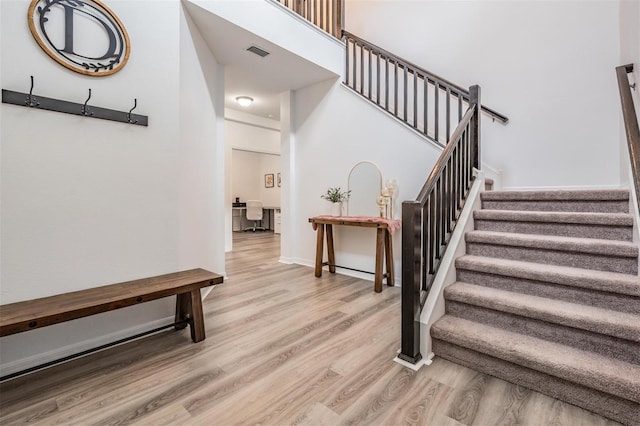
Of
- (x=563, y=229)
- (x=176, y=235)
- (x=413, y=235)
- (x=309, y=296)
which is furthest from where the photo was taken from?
(x=309, y=296)

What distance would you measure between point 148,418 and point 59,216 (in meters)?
1.33

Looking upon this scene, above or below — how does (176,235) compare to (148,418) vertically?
above

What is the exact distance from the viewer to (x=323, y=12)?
4.02m

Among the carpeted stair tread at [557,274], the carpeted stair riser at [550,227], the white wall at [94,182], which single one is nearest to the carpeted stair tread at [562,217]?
the carpeted stair riser at [550,227]

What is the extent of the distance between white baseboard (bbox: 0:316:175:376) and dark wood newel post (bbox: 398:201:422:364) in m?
1.87

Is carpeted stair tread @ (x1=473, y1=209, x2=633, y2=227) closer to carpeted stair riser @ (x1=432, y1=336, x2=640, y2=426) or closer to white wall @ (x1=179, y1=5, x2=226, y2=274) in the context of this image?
carpeted stair riser @ (x1=432, y1=336, x2=640, y2=426)

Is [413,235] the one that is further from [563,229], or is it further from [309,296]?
[309,296]

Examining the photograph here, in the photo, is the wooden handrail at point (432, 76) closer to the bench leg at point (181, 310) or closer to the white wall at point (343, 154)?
the white wall at point (343, 154)

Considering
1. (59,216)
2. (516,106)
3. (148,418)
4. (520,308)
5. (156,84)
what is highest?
(516,106)

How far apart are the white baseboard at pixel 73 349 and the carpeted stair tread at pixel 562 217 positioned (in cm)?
283

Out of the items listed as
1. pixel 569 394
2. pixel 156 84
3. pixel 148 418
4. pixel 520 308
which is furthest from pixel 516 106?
pixel 148 418

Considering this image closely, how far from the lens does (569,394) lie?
4.80 feet

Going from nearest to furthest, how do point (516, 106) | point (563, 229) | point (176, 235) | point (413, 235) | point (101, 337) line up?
point (413, 235), point (101, 337), point (563, 229), point (176, 235), point (516, 106)

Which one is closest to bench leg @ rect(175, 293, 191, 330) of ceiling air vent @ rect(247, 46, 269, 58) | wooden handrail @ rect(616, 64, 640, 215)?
ceiling air vent @ rect(247, 46, 269, 58)
